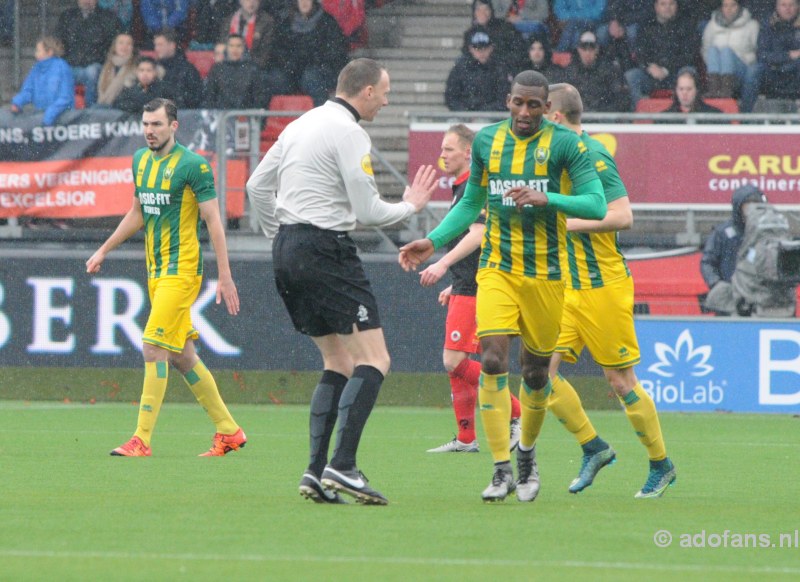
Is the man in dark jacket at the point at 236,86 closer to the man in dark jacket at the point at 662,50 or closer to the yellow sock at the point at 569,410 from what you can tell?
the man in dark jacket at the point at 662,50

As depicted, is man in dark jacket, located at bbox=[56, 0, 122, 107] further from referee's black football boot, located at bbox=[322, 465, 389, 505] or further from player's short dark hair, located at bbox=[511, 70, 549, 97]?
referee's black football boot, located at bbox=[322, 465, 389, 505]

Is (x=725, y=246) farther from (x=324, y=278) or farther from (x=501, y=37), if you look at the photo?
(x=324, y=278)

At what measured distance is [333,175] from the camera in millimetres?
7586

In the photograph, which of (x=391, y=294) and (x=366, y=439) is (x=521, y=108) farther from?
(x=391, y=294)

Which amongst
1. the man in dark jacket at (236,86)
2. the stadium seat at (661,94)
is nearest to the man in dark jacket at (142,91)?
the man in dark jacket at (236,86)

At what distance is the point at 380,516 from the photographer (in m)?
7.12

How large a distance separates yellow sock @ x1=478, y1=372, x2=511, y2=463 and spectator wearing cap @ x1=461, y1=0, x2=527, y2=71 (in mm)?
10731

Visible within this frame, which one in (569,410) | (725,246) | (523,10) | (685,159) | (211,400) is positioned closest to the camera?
(569,410)

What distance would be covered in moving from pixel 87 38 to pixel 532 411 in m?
12.5

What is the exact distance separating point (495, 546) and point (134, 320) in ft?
31.3

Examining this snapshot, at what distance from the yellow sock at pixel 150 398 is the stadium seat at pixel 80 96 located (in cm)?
894

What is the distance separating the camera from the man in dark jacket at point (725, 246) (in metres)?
14.8

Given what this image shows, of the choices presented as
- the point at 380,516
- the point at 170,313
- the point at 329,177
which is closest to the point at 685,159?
the point at 170,313

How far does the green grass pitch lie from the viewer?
19.0 feet
